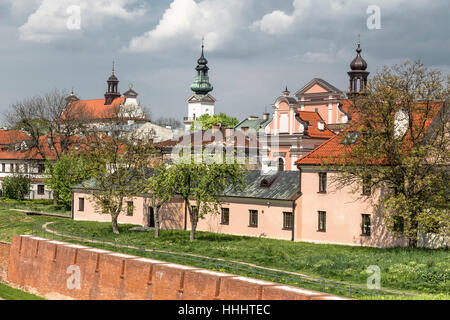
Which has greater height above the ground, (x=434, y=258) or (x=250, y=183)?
(x=250, y=183)

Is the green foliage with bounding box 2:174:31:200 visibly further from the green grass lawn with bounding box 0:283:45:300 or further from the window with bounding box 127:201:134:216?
the green grass lawn with bounding box 0:283:45:300

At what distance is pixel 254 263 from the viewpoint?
119 feet

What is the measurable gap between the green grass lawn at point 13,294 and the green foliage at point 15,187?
45.2m

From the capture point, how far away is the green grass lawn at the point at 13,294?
35.9 m

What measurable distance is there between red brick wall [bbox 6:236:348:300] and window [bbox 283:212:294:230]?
16.2 metres

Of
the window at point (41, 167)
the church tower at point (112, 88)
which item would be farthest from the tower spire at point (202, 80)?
the window at point (41, 167)

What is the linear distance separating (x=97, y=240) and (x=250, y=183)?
12.3 m

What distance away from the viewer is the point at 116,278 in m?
30.3

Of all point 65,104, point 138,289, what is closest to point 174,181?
point 138,289

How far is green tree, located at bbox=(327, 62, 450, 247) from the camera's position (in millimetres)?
36844

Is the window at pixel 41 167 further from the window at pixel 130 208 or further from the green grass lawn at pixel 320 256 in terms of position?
the window at pixel 130 208

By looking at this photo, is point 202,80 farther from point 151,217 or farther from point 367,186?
point 367,186

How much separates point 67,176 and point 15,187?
19.8 meters
